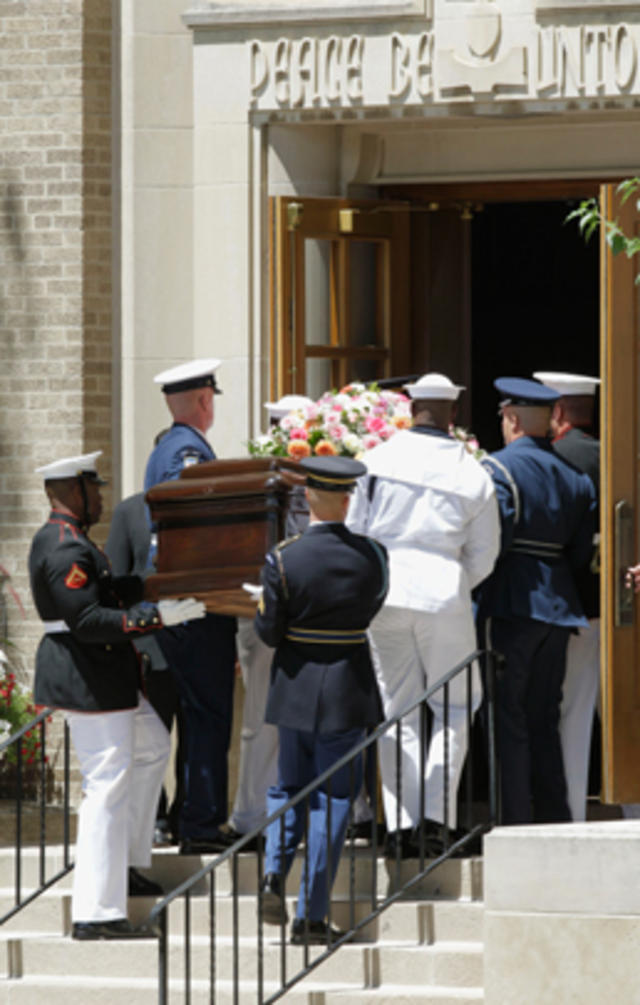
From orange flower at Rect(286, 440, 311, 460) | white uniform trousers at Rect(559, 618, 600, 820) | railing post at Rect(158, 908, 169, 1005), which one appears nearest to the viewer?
railing post at Rect(158, 908, 169, 1005)

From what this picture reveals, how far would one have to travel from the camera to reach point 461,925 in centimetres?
784

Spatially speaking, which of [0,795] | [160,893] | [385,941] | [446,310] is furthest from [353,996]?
[446,310]

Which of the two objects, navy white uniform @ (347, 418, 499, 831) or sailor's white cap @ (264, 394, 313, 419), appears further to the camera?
sailor's white cap @ (264, 394, 313, 419)

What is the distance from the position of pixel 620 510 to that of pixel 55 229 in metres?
3.49

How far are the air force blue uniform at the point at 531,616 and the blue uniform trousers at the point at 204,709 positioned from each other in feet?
3.65

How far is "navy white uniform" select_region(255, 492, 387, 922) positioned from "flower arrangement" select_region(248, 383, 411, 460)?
95cm

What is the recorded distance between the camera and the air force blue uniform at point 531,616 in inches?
323

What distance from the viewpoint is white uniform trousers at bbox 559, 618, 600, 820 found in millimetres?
8523

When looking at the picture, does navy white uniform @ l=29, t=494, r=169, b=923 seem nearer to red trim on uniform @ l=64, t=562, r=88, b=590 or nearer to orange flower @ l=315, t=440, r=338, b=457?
red trim on uniform @ l=64, t=562, r=88, b=590

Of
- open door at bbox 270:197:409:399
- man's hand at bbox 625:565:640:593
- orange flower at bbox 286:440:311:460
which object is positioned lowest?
man's hand at bbox 625:565:640:593

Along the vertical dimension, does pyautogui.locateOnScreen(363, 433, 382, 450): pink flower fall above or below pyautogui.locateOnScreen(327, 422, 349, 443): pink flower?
below

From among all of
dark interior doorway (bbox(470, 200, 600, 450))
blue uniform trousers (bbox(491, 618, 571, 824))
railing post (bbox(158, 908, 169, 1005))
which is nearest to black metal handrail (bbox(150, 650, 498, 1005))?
railing post (bbox(158, 908, 169, 1005))

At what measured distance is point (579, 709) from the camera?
8.63 meters

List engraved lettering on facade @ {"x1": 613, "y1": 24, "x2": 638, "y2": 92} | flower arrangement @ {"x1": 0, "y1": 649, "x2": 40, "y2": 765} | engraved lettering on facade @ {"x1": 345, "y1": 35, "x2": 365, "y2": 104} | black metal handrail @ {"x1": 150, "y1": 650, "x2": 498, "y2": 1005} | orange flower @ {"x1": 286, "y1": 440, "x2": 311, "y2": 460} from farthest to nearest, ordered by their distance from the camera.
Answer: flower arrangement @ {"x1": 0, "y1": 649, "x2": 40, "y2": 765}
engraved lettering on facade @ {"x1": 345, "y1": 35, "x2": 365, "y2": 104}
engraved lettering on facade @ {"x1": 613, "y1": 24, "x2": 638, "y2": 92}
orange flower @ {"x1": 286, "y1": 440, "x2": 311, "y2": 460}
black metal handrail @ {"x1": 150, "y1": 650, "x2": 498, "y2": 1005}
